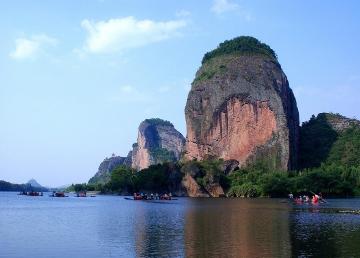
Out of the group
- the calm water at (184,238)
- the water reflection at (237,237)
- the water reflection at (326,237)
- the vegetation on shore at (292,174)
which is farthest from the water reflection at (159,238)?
the vegetation on shore at (292,174)

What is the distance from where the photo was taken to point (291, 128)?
121 meters

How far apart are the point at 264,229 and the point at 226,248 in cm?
858

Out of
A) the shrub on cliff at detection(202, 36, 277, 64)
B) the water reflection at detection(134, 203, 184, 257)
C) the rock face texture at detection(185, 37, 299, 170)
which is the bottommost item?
the water reflection at detection(134, 203, 184, 257)

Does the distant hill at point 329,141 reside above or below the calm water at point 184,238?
above

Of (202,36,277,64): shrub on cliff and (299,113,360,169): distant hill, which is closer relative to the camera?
(299,113,360,169): distant hill

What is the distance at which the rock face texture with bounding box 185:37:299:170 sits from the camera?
386 ft

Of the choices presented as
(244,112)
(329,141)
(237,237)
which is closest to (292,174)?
(244,112)

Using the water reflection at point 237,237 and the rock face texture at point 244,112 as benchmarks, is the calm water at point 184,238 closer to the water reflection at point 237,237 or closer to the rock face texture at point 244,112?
the water reflection at point 237,237

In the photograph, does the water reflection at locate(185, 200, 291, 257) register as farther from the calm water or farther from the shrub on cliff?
the shrub on cliff

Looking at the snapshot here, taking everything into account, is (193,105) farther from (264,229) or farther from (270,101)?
(264,229)

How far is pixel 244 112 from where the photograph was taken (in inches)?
4803

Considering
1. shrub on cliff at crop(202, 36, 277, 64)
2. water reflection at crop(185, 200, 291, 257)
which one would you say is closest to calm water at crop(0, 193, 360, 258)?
water reflection at crop(185, 200, 291, 257)

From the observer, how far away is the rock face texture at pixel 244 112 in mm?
117688

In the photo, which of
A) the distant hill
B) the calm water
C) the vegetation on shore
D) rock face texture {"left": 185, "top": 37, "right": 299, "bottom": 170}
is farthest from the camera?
rock face texture {"left": 185, "top": 37, "right": 299, "bottom": 170}
